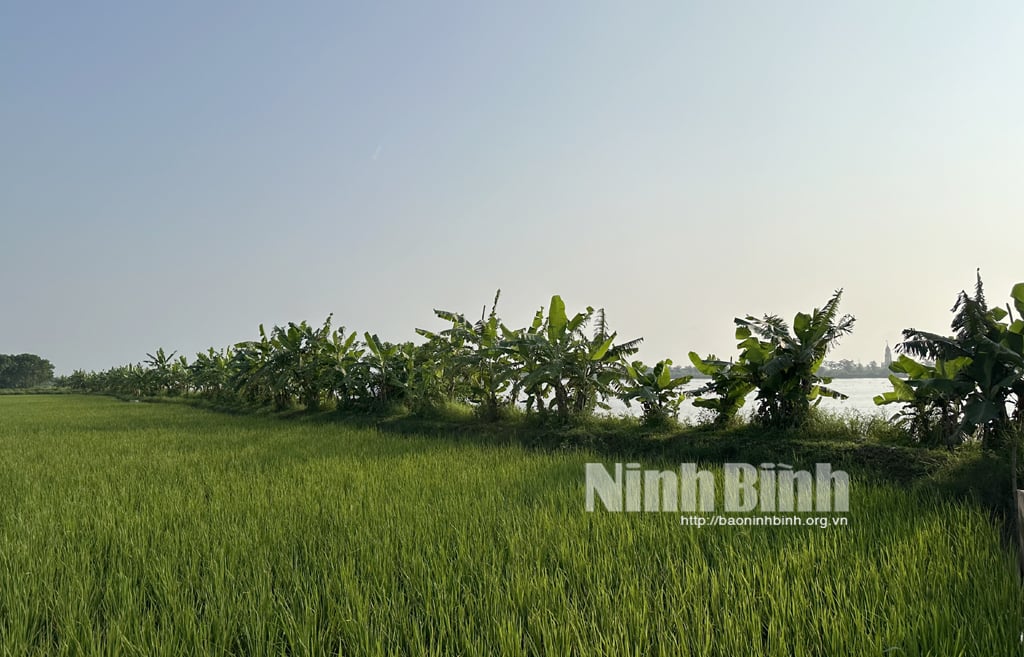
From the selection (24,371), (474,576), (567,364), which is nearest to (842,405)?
(567,364)

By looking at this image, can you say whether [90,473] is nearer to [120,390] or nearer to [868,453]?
[868,453]

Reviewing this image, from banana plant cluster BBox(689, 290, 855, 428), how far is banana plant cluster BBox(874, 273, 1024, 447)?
2.30 ft

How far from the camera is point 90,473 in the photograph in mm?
4668

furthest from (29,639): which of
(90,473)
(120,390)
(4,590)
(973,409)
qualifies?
(120,390)

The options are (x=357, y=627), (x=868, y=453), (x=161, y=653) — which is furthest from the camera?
(x=868, y=453)

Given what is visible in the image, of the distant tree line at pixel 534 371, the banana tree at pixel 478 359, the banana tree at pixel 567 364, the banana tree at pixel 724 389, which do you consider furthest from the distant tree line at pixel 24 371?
the banana tree at pixel 724 389

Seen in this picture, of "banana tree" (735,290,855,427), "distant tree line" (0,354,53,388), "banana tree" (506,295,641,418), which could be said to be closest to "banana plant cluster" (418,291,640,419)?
"banana tree" (506,295,641,418)

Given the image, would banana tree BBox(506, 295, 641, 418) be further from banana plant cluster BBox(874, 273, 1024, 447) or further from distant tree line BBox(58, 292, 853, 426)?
banana plant cluster BBox(874, 273, 1024, 447)

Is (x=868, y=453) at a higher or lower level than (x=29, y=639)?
higher

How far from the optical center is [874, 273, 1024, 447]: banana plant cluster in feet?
13.2

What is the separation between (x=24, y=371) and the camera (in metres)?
62.8

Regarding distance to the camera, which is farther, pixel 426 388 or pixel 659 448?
pixel 426 388

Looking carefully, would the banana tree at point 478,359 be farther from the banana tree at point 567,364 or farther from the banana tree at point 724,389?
the banana tree at point 724,389

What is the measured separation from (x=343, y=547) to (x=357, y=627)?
0.79 meters
